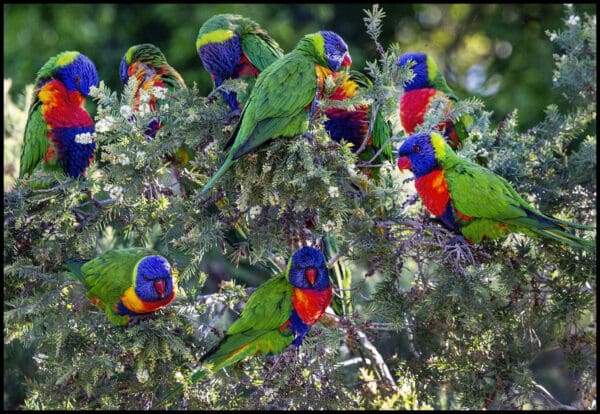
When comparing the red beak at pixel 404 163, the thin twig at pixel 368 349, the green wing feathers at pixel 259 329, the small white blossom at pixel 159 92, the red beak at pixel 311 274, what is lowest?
the thin twig at pixel 368 349

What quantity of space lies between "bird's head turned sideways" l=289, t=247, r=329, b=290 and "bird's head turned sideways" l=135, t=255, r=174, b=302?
0.44 m

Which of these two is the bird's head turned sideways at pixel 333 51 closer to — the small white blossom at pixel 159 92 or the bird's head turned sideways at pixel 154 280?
the small white blossom at pixel 159 92

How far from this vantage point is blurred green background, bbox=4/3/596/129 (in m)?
5.97

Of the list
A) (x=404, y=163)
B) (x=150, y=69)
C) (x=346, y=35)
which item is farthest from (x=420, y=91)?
(x=346, y=35)

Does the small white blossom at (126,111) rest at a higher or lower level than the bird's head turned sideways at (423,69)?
lower

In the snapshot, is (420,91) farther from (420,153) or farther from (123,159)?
(123,159)

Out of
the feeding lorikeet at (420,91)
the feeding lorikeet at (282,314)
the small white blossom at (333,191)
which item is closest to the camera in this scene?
the small white blossom at (333,191)

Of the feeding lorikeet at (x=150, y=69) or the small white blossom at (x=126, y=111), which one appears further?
the feeding lorikeet at (x=150, y=69)

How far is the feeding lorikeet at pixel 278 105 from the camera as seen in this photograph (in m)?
2.17

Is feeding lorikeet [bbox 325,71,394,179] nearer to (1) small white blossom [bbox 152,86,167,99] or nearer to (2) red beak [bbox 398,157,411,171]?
(2) red beak [bbox 398,157,411,171]

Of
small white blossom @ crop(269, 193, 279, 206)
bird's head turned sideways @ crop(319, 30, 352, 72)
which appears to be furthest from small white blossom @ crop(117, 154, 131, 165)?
bird's head turned sideways @ crop(319, 30, 352, 72)

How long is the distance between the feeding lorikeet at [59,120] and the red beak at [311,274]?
1.26 m

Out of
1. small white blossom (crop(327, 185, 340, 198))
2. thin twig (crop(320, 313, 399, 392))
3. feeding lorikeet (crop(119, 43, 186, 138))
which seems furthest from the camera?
feeding lorikeet (crop(119, 43, 186, 138))

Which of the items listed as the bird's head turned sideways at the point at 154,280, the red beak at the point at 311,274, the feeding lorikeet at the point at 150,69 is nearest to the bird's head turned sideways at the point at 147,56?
the feeding lorikeet at the point at 150,69
